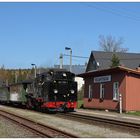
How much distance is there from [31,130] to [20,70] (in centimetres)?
14736

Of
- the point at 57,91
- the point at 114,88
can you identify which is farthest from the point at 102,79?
the point at 57,91

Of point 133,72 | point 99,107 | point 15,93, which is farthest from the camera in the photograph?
point 15,93

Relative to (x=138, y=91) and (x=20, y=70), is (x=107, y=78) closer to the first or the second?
(x=138, y=91)

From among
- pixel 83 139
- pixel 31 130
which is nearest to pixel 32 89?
pixel 31 130

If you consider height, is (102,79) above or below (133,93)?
above

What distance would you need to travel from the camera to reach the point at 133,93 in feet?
102

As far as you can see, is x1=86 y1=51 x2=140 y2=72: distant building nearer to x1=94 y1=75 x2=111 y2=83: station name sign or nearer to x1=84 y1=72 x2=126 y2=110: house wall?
x1=84 y1=72 x2=126 y2=110: house wall

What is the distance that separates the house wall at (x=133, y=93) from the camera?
30.6m

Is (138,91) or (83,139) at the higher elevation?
(138,91)

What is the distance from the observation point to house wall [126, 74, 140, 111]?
30.6 meters

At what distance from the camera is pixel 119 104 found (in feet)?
102

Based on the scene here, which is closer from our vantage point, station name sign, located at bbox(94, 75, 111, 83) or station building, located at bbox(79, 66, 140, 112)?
station building, located at bbox(79, 66, 140, 112)

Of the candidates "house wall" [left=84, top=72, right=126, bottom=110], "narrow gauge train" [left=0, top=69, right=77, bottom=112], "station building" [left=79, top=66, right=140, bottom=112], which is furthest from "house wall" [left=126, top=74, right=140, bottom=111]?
"narrow gauge train" [left=0, top=69, right=77, bottom=112]

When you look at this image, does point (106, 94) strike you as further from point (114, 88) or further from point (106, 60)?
point (106, 60)
